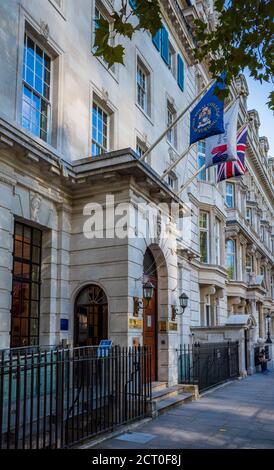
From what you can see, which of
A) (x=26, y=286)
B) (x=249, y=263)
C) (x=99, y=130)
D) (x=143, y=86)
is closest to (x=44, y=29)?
(x=99, y=130)

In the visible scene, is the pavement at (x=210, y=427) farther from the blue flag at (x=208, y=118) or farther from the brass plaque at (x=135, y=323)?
the blue flag at (x=208, y=118)

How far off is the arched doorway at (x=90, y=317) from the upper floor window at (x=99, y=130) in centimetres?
415

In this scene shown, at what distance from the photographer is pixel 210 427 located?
9.60 meters

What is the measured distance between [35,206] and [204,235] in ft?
48.0

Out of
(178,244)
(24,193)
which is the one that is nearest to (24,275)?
(24,193)

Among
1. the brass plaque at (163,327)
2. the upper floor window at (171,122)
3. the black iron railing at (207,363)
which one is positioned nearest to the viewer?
the brass plaque at (163,327)

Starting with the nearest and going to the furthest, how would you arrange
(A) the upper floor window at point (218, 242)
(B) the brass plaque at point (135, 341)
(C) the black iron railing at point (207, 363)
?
(B) the brass plaque at point (135, 341) < (C) the black iron railing at point (207, 363) < (A) the upper floor window at point (218, 242)

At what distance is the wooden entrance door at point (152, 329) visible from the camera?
13711 mm

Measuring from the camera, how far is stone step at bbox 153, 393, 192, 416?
10969mm

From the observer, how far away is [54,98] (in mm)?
11859

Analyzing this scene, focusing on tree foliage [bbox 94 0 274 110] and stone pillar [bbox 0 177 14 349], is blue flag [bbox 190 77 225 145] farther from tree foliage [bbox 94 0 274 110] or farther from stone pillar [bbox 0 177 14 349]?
stone pillar [bbox 0 177 14 349]

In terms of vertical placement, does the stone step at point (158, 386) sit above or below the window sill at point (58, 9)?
below

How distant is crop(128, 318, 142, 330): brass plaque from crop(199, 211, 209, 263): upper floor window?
41.2 feet

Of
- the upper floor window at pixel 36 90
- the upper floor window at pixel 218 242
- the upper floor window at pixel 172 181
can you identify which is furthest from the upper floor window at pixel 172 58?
the upper floor window at pixel 36 90
